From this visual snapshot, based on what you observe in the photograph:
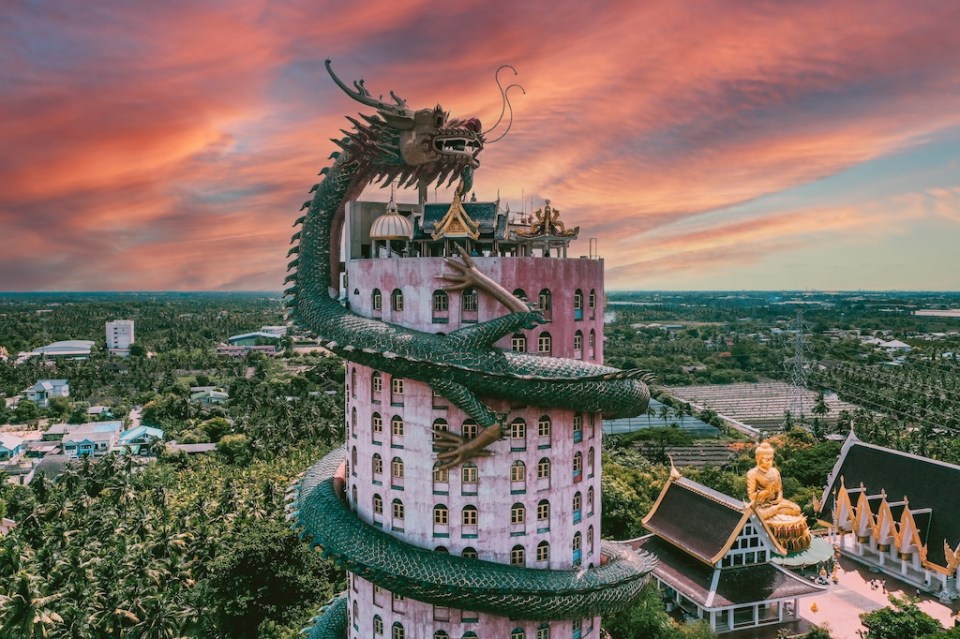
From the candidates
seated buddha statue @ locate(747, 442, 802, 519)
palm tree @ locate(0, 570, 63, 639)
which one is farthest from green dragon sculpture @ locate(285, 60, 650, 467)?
seated buddha statue @ locate(747, 442, 802, 519)

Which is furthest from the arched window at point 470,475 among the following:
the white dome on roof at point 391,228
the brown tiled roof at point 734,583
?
the brown tiled roof at point 734,583

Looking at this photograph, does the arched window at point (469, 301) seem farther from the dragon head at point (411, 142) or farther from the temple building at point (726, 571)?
the temple building at point (726, 571)

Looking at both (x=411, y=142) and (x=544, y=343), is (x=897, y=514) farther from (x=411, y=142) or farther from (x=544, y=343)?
(x=411, y=142)

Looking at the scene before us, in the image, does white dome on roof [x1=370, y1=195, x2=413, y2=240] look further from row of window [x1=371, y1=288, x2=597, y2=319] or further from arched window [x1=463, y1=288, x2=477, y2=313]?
arched window [x1=463, y1=288, x2=477, y2=313]

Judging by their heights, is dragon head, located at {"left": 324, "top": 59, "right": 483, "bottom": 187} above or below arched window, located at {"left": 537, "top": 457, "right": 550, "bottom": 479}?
above

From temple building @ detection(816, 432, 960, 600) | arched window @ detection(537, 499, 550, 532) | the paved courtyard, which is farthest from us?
temple building @ detection(816, 432, 960, 600)

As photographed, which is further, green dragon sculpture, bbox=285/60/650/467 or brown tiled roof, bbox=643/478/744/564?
brown tiled roof, bbox=643/478/744/564
